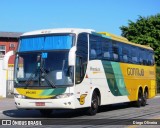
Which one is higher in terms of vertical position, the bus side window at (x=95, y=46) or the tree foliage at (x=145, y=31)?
the tree foliage at (x=145, y=31)

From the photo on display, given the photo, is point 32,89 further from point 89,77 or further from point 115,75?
point 115,75

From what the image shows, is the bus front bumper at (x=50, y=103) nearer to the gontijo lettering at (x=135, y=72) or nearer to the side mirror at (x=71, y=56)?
the side mirror at (x=71, y=56)

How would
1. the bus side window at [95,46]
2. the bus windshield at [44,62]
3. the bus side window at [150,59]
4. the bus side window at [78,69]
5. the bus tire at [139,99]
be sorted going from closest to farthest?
the bus windshield at [44,62], the bus side window at [78,69], the bus side window at [95,46], the bus tire at [139,99], the bus side window at [150,59]

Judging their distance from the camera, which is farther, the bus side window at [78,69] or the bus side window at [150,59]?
the bus side window at [150,59]

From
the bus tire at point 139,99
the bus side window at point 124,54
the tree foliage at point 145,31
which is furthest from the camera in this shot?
the tree foliage at point 145,31

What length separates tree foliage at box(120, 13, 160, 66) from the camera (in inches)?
2271

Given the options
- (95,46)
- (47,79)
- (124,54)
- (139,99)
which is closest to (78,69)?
(47,79)

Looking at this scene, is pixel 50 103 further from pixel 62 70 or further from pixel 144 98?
pixel 144 98

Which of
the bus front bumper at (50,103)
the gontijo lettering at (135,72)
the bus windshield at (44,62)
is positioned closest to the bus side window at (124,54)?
the gontijo lettering at (135,72)

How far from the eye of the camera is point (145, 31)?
60.8 m

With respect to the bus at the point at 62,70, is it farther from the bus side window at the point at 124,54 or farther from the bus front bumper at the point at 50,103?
the bus side window at the point at 124,54

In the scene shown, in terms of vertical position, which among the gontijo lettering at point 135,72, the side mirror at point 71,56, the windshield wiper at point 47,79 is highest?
the side mirror at point 71,56

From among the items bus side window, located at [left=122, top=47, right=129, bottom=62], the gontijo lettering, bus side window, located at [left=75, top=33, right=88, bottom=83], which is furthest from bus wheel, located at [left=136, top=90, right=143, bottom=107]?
bus side window, located at [left=75, top=33, right=88, bottom=83]

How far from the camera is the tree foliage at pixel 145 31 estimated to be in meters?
57.7
